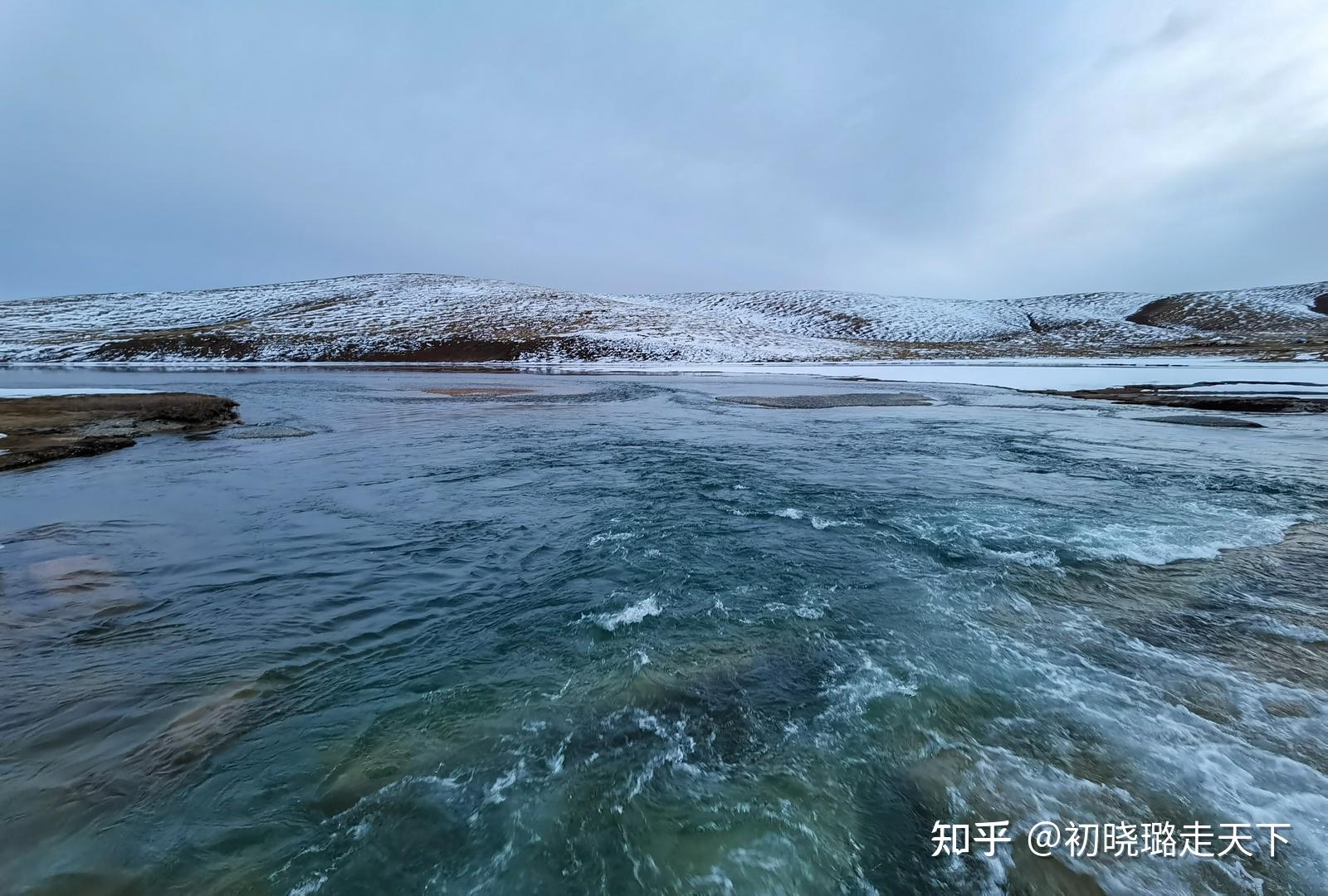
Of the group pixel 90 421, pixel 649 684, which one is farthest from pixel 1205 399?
pixel 90 421

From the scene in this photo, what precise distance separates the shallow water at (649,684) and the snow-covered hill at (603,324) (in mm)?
56105

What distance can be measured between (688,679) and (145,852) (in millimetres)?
3756

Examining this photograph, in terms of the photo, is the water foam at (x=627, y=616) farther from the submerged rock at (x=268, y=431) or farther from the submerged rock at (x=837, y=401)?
the submerged rock at (x=837, y=401)

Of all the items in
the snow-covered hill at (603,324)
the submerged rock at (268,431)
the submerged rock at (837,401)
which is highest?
the snow-covered hill at (603,324)

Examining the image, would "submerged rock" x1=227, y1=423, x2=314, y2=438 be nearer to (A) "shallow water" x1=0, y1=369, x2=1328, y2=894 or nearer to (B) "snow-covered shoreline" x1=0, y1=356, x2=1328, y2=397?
(A) "shallow water" x1=0, y1=369, x2=1328, y2=894

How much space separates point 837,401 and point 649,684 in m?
22.6

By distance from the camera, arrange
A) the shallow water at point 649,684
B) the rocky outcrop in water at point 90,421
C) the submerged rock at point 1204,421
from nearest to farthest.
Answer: the shallow water at point 649,684 → the rocky outcrop in water at point 90,421 → the submerged rock at point 1204,421

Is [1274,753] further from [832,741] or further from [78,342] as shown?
[78,342]

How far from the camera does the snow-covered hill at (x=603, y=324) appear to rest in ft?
221

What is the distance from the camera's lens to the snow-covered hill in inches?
2650

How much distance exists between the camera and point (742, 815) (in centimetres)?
374

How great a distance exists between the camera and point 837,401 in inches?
1016

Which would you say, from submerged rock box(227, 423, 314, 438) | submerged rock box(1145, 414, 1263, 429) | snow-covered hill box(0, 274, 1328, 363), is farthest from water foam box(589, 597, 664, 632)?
snow-covered hill box(0, 274, 1328, 363)

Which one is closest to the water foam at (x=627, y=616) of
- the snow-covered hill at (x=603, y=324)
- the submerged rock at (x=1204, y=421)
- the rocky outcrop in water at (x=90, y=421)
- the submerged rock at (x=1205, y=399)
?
the rocky outcrop in water at (x=90, y=421)
